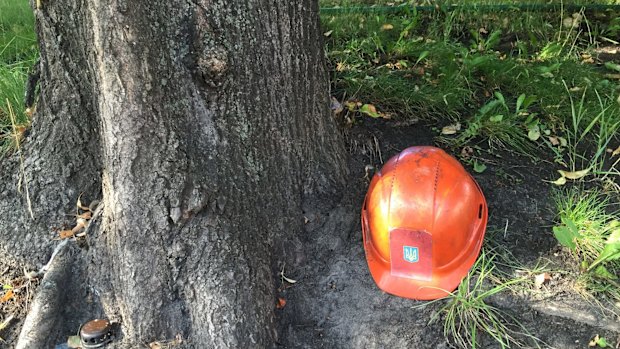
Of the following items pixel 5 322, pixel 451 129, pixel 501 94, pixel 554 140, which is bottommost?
pixel 5 322

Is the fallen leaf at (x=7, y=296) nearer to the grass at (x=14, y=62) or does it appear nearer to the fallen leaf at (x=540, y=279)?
the grass at (x=14, y=62)

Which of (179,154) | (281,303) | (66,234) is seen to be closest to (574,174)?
(281,303)

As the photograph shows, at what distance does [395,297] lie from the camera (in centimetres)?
228

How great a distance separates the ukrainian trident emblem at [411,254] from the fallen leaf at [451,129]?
3.09 ft

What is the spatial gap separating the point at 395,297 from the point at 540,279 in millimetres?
640

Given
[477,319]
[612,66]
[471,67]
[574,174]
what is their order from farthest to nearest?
[612,66]
[471,67]
[574,174]
[477,319]

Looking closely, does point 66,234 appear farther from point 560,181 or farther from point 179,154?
point 560,181

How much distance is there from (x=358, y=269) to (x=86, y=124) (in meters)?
1.35

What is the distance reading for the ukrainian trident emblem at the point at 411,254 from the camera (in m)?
2.22

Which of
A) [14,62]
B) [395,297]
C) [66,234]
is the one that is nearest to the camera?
[395,297]

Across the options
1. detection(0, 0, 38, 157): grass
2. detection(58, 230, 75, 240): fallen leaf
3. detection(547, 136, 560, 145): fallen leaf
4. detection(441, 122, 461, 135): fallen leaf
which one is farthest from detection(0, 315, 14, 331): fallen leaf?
detection(547, 136, 560, 145): fallen leaf

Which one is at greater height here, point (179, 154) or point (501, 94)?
point (179, 154)

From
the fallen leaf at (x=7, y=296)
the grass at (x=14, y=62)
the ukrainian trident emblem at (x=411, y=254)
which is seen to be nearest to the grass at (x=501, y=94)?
the ukrainian trident emblem at (x=411, y=254)

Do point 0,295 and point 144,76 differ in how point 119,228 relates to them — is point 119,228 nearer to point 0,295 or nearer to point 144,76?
point 144,76
